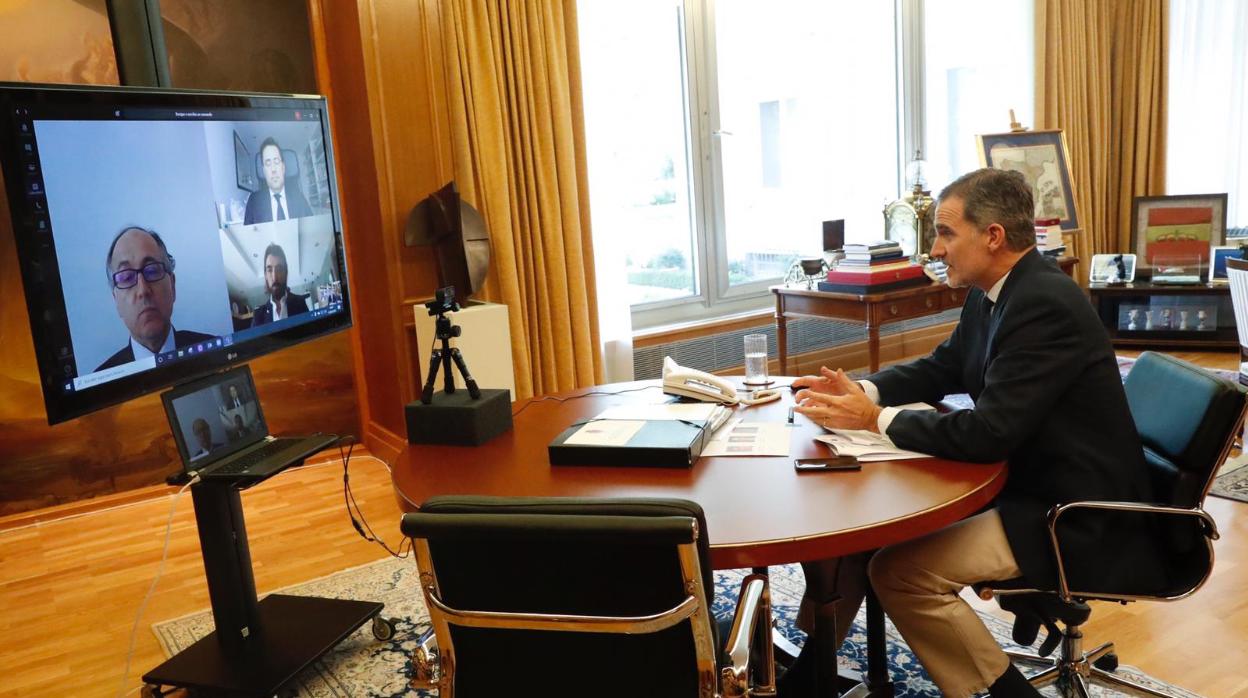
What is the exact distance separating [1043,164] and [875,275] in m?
1.99

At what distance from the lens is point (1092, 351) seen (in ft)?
6.15

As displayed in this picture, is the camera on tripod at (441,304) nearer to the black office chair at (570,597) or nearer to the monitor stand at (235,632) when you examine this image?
the monitor stand at (235,632)

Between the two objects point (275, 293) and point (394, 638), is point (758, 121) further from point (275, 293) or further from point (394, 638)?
point (394, 638)

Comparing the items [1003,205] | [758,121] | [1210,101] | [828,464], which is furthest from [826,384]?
[1210,101]

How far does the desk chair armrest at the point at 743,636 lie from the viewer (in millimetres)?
1377

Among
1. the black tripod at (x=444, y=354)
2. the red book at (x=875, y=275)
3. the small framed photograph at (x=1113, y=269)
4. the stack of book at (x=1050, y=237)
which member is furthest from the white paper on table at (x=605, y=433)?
the small framed photograph at (x=1113, y=269)

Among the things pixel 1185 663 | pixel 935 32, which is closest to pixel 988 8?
pixel 935 32

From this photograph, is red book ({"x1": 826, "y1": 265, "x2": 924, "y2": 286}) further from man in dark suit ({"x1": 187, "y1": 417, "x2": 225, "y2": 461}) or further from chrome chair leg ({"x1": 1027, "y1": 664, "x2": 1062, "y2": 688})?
man in dark suit ({"x1": 187, "y1": 417, "x2": 225, "y2": 461})

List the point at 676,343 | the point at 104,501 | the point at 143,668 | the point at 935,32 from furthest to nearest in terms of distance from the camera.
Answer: the point at 935,32 → the point at 676,343 → the point at 104,501 → the point at 143,668

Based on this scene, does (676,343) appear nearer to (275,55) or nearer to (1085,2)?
(275,55)

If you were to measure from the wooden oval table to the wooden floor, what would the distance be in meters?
0.89

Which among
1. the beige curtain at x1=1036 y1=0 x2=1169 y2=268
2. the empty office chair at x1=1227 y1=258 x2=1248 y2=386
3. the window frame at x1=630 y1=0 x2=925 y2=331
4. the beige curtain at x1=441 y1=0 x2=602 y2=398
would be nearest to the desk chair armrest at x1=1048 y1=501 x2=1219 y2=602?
the empty office chair at x1=1227 y1=258 x2=1248 y2=386

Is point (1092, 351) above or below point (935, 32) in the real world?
below

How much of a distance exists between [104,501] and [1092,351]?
12.7 ft
